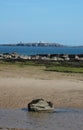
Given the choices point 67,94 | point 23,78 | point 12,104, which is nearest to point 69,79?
point 23,78

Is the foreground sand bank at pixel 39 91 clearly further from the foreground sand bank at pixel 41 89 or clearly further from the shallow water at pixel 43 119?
the shallow water at pixel 43 119

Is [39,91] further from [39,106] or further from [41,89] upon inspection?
[39,106]

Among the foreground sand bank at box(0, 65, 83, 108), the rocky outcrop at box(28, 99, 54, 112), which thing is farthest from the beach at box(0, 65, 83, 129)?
the rocky outcrop at box(28, 99, 54, 112)

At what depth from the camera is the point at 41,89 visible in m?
30.3

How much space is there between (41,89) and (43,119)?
10150mm

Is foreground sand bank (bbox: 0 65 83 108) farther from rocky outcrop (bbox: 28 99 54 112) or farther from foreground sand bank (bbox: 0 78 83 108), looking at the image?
rocky outcrop (bbox: 28 99 54 112)

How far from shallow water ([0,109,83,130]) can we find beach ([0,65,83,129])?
170 cm

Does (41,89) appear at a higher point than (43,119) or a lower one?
lower

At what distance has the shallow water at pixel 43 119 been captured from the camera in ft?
60.6

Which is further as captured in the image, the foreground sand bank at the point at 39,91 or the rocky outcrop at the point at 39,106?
the foreground sand bank at the point at 39,91

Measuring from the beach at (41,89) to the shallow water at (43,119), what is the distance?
1698 mm

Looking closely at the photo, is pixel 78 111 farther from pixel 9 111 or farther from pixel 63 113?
pixel 9 111

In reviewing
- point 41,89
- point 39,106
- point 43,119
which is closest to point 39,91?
point 41,89

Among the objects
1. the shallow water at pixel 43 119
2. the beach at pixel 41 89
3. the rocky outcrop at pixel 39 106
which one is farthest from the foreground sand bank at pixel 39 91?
the shallow water at pixel 43 119
